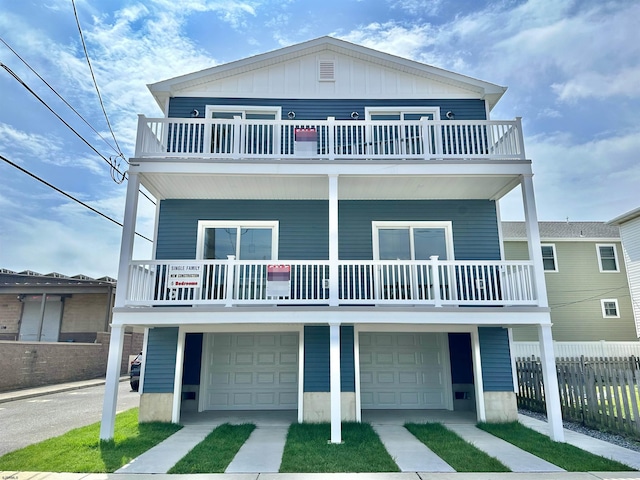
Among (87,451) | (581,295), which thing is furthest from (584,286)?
(87,451)

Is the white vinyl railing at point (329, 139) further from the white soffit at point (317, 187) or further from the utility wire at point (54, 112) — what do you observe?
the utility wire at point (54, 112)

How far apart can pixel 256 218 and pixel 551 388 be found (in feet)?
24.0

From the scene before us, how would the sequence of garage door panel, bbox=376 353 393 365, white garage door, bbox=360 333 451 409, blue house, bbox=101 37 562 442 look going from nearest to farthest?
blue house, bbox=101 37 562 442 → white garage door, bbox=360 333 451 409 → garage door panel, bbox=376 353 393 365

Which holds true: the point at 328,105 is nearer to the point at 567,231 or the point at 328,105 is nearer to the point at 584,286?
the point at 567,231

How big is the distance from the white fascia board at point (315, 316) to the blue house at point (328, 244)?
3 cm

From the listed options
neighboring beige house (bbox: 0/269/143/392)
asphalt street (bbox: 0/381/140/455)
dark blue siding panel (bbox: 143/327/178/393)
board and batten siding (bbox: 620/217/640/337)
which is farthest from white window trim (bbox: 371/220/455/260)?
neighboring beige house (bbox: 0/269/143/392)

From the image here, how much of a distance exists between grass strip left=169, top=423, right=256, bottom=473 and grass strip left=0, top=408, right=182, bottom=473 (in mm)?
899

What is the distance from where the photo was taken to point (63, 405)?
11633 millimetres

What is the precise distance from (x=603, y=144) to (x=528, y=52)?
6377 millimetres

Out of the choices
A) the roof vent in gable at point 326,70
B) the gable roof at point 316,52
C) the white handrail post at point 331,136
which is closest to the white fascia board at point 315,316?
the white handrail post at point 331,136

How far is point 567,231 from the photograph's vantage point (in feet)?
67.7

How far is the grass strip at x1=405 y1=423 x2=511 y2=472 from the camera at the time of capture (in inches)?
223

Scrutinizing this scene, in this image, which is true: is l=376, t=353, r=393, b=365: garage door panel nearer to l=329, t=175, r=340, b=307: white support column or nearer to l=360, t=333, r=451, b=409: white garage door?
l=360, t=333, r=451, b=409: white garage door

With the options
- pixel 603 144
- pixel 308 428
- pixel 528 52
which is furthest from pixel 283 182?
pixel 603 144
